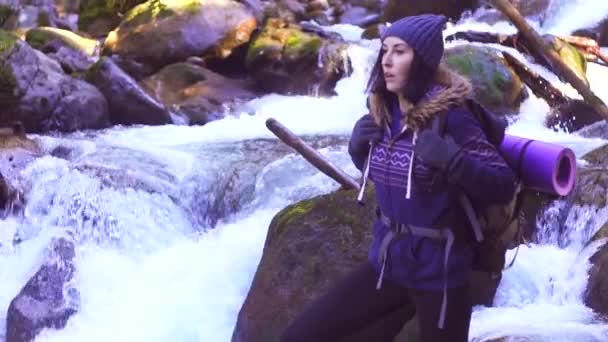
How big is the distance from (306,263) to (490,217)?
99.6 inches

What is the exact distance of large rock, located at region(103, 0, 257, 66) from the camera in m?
14.6

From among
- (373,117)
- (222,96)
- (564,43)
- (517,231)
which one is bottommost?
(222,96)

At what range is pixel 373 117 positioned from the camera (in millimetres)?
2961

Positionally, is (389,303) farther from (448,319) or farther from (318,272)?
(318,272)

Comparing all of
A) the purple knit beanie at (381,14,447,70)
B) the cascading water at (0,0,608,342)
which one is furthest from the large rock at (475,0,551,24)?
the purple knit beanie at (381,14,447,70)

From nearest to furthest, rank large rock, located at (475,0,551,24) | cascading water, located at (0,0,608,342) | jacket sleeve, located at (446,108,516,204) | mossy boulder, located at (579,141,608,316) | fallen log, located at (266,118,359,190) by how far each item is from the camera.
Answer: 1. jacket sleeve, located at (446,108,516,204)
2. mossy boulder, located at (579,141,608,316)
3. fallen log, located at (266,118,359,190)
4. cascading water, located at (0,0,608,342)
5. large rock, located at (475,0,551,24)

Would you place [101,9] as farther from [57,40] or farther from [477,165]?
[477,165]

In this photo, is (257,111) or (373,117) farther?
(257,111)

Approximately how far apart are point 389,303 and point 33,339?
426cm

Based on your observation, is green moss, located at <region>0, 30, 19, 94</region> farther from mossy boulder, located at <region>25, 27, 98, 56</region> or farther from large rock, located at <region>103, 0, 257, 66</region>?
large rock, located at <region>103, 0, 257, 66</region>

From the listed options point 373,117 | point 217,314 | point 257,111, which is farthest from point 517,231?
point 257,111

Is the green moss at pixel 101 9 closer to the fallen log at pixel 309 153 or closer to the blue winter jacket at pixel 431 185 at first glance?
the fallen log at pixel 309 153

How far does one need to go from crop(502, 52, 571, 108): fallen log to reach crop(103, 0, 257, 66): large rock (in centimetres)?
543

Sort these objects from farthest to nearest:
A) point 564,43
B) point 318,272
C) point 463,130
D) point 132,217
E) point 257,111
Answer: point 257,111, point 564,43, point 132,217, point 318,272, point 463,130
